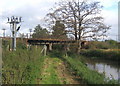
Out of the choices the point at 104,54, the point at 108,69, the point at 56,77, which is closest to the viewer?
the point at 56,77

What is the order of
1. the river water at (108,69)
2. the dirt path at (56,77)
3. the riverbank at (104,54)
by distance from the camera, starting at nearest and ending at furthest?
the dirt path at (56,77), the river water at (108,69), the riverbank at (104,54)

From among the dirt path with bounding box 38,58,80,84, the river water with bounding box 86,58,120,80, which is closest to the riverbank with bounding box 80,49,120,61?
the river water with bounding box 86,58,120,80

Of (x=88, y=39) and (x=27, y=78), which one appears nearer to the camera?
(x=27, y=78)

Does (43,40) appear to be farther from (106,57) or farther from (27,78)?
(27,78)

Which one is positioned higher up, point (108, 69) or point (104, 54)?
point (104, 54)

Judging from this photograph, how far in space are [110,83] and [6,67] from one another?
4.33 meters

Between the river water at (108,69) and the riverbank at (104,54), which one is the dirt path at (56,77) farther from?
the riverbank at (104,54)

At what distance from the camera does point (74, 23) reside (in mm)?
29750

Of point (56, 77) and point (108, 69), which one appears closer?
point (56, 77)

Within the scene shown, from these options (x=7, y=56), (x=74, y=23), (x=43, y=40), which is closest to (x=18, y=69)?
(x=7, y=56)

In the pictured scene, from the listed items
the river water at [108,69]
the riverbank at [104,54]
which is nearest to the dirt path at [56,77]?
the river water at [108,69]

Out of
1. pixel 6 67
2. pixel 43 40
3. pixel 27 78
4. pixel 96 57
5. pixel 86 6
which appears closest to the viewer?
pixel 6 67

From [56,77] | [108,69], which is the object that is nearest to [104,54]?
[108,69]

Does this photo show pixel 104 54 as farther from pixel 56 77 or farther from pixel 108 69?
pixel 56 77
